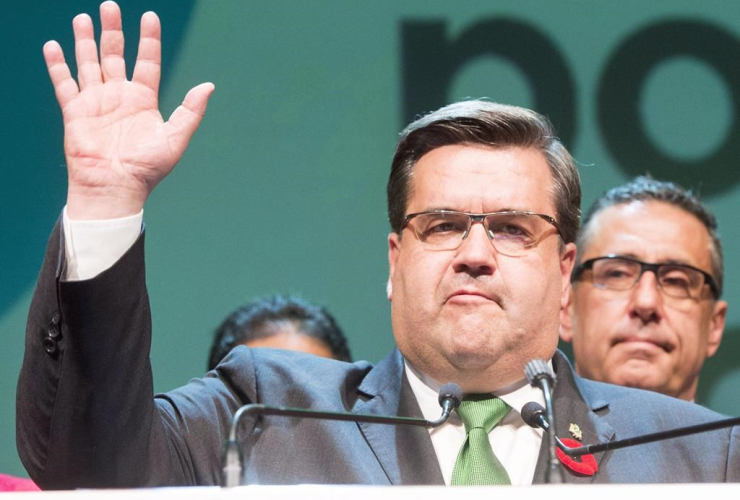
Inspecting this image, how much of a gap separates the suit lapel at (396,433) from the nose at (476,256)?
10.7 inches

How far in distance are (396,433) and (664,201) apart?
146 centimetres

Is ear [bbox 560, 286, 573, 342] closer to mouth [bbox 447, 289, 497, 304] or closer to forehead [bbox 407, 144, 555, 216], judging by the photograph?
forehead [bbox 407, 144, 555, 216]

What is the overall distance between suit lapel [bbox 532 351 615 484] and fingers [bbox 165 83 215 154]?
0.88 metres

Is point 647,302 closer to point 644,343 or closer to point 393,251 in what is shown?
point 644,343

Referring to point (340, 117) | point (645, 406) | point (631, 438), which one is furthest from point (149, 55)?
point (340, 117)

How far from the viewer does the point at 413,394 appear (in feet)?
7.06

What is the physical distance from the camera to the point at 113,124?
5.99ft

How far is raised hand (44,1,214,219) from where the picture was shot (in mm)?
1741

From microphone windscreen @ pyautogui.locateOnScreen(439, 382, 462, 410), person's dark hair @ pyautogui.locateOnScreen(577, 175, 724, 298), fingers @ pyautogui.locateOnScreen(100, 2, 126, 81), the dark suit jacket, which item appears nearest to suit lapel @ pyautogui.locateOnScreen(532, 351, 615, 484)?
the dark suit jacket

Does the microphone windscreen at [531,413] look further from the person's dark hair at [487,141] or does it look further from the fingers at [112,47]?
the fingers at [112,47]

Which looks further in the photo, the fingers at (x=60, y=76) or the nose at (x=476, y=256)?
the nose at (x=476, y=256)

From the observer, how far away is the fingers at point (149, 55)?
188 cm

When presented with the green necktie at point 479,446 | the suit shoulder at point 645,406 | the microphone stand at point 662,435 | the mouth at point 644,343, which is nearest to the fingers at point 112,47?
the green necktie at point 479,446

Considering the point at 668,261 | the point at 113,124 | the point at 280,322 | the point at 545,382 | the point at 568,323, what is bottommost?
the point at 280,322
